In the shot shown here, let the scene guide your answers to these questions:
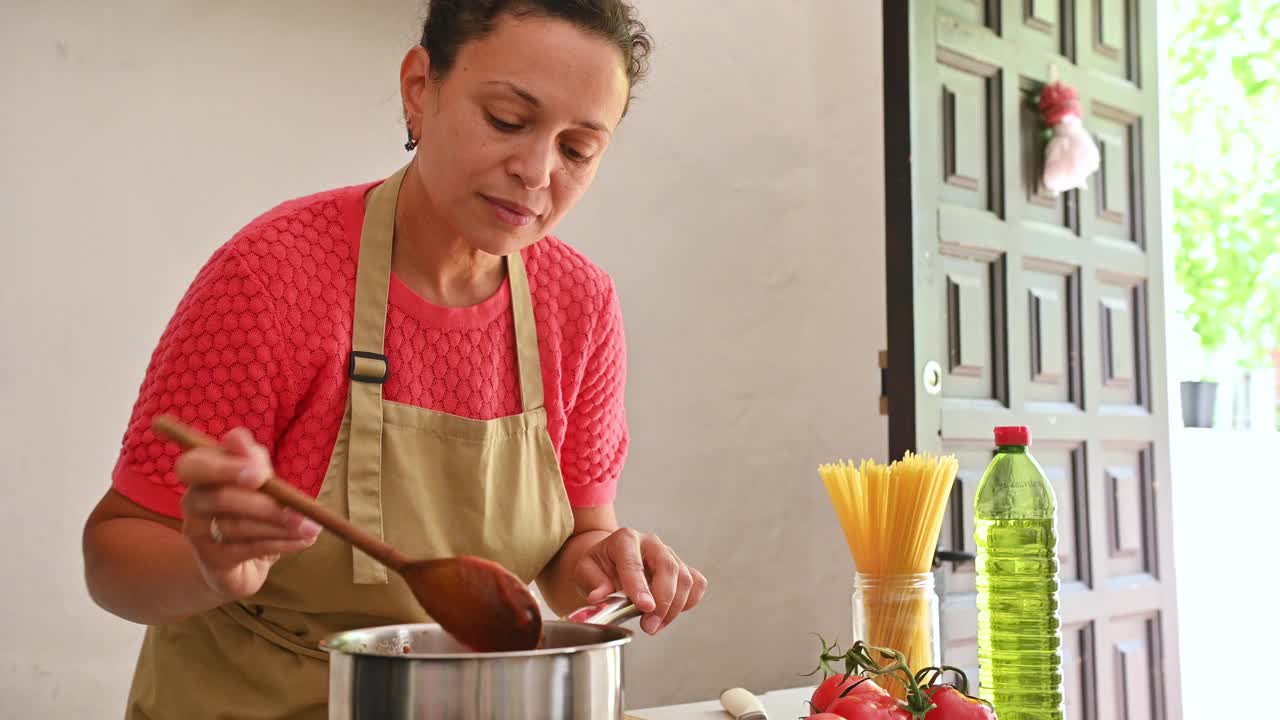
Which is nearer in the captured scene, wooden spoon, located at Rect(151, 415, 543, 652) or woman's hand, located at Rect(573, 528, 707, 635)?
wooden spoon, located at Rect(151, 415, 543, 652)

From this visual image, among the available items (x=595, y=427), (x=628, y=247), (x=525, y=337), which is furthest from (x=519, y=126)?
(x=628, y=247)

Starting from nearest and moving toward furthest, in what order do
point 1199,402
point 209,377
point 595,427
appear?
point 209,377, point 595,427, point 1199,402

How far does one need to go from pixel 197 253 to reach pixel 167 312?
0.38 feet

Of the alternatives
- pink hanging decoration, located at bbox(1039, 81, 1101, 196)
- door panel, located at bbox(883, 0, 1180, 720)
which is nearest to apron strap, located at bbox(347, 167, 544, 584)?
door panel, located at bbox(883, 0, 1180, 720)

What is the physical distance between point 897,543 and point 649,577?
0.84ft

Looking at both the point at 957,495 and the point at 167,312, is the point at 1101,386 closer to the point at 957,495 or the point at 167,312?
the point at 957,495

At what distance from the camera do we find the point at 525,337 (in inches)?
50.1

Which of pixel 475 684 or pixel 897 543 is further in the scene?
pixel 897 543

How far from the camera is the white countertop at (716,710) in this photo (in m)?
1.21

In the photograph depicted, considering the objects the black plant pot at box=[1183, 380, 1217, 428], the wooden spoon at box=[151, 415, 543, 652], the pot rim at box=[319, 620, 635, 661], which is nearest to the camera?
the pot rim at box=[319, 620, 635, 661]

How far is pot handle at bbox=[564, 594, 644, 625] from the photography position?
2.87ft

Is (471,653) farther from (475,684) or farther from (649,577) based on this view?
(649,577)

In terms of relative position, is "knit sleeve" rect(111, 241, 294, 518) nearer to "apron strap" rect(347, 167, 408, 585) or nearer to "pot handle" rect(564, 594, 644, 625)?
"apron strap" rect(347, 167, 408, 585)

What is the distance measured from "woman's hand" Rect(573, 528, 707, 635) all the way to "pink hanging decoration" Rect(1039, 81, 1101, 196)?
2.06m
